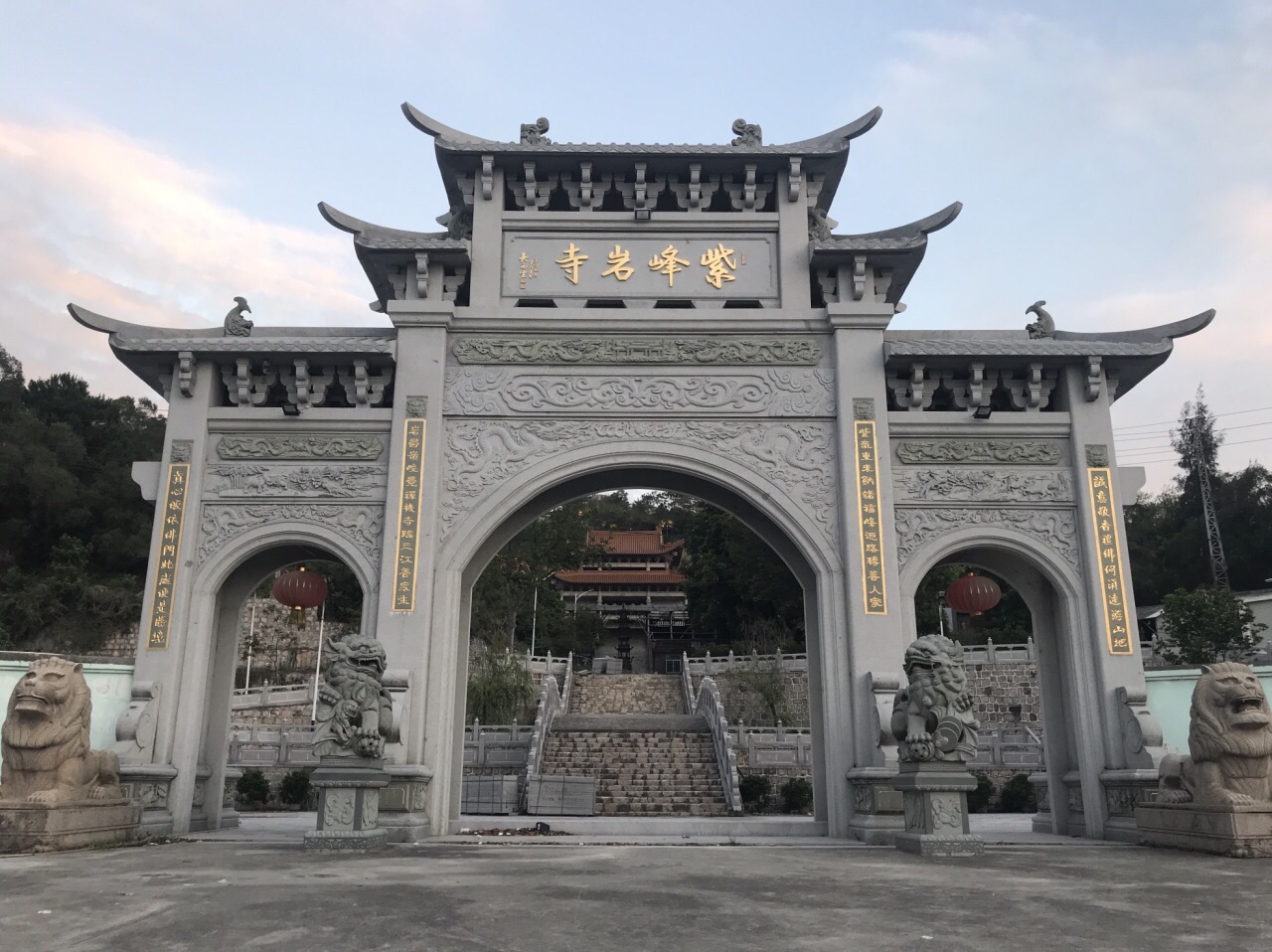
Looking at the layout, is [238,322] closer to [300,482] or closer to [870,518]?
[300,482]

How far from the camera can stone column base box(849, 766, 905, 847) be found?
727 cm

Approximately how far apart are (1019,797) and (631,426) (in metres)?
10.7

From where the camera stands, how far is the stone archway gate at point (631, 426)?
800 centimetres

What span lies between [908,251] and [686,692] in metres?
17.1

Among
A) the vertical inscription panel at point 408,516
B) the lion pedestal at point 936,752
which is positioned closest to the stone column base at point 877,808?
the lion pedestal at point 936,752

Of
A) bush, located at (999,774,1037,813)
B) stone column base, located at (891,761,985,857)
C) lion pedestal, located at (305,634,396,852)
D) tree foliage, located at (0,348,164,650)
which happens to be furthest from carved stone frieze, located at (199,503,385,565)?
tree foliage, located at (0,348,164,650)

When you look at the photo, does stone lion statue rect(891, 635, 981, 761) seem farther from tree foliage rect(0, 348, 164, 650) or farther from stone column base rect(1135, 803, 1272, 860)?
tree foliage rect(0, 348, 164, 650)

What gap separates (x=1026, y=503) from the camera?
27.5 feet

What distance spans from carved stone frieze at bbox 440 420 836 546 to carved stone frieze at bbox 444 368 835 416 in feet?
0.42

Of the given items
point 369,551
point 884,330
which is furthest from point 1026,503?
point 369,551

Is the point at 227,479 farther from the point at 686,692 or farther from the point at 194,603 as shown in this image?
the point at 686,692

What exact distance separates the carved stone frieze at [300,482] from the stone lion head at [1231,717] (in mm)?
6510

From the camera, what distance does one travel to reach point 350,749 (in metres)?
6.61

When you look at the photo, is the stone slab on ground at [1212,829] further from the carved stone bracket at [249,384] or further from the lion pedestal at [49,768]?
the carved stone bracket at [249,384]
